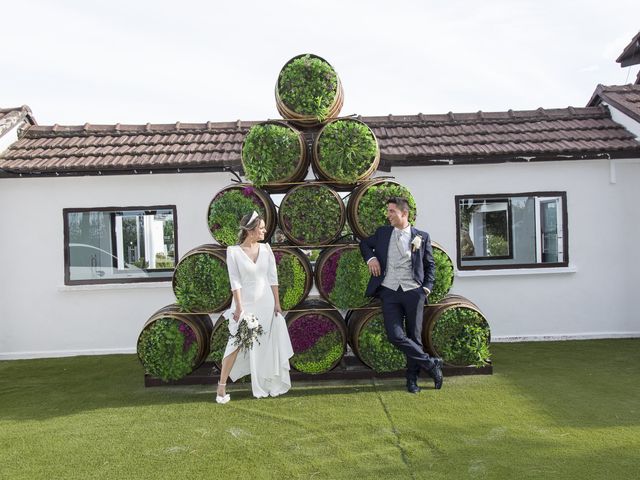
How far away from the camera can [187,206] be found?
898 centimetres

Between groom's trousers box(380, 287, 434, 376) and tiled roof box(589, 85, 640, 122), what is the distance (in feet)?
17.6

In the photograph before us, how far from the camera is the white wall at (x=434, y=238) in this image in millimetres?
8797

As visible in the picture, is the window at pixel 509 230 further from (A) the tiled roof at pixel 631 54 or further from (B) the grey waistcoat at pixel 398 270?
(A) the tiled roof at pixel 631 54

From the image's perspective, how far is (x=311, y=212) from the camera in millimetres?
6676

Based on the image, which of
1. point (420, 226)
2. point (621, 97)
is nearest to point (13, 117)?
point (420, 226)

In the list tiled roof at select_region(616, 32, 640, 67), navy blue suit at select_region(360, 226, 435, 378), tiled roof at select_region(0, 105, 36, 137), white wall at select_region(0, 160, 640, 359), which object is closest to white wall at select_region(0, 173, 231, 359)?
white wall at select_region(0, 160, 640, 359)

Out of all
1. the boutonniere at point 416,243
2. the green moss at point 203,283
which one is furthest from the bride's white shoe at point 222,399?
the boutonniere at point 416,243

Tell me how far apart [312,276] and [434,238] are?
2.93 metres

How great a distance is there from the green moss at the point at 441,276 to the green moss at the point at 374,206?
1.79 feet

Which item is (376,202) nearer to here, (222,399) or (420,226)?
(420,226)

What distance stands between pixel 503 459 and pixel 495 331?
15.5 feet

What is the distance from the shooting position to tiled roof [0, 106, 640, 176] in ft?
28.5

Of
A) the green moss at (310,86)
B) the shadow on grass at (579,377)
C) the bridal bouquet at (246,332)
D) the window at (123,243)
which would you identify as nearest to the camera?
the shadow on grass at (579,377)

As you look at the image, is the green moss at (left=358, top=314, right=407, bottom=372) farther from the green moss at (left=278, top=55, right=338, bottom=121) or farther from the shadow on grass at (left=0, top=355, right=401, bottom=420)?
the green moss at (left=278, top=55, right=338, bottom=121)
